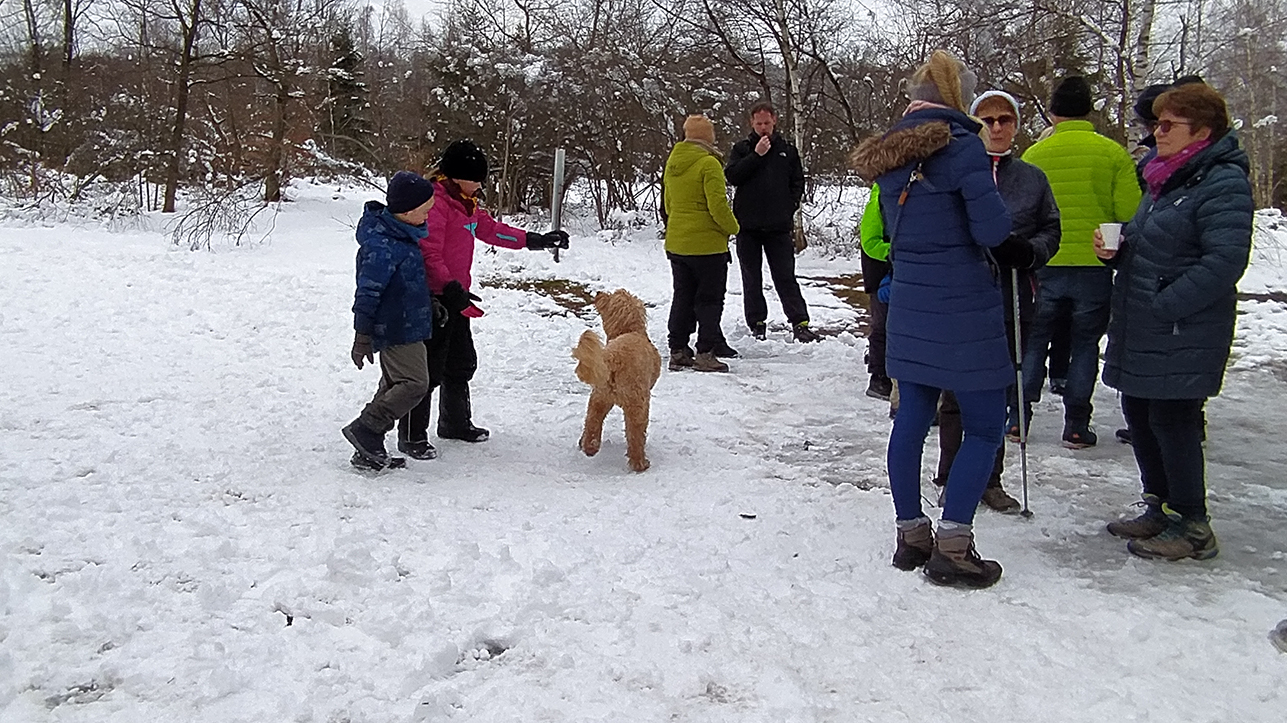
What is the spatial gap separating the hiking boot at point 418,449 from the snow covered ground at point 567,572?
94 millimetres

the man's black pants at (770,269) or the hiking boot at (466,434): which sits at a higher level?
the man's black pants at (770,269)

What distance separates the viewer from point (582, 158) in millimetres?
18781

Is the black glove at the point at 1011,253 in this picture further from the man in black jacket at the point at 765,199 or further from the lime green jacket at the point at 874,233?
the man in black jacket at the point at 765,199

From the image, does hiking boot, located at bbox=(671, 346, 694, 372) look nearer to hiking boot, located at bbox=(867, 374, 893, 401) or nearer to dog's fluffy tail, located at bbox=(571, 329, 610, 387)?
hiking boot, located at bbox=(867, 374, 893, 401)

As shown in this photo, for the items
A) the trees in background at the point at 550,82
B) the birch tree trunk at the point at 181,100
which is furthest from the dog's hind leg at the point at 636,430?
the birch tree trunk at the point at 181,100

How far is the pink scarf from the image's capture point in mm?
3764

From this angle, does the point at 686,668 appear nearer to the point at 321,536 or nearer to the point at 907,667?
the point at 907,667

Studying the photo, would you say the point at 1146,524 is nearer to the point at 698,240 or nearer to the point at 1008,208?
the point at 1008,208

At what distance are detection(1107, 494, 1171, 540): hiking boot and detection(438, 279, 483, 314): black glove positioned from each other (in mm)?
3577

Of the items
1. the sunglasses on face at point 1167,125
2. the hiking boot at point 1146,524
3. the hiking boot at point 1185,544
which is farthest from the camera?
the hiking boot at point 1146,524

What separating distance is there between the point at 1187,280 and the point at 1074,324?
1.92 meters

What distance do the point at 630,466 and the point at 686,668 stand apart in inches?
87.2

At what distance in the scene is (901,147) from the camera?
3.45m

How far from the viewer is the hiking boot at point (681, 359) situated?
7703 mm
